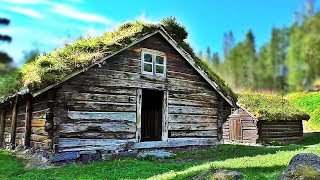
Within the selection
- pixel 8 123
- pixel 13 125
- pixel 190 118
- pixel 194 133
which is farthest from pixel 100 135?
pixel 8 123

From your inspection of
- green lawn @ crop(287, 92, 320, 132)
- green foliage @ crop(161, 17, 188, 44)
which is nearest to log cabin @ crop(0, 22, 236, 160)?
green foliage @ crop(161, 17, 188, 44)

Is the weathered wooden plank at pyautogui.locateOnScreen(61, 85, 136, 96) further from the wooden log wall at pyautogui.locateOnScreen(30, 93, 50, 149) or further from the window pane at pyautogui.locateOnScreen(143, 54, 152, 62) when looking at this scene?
the window pane at pyautogui.locateOnScreen(143, 54, 152, 62)

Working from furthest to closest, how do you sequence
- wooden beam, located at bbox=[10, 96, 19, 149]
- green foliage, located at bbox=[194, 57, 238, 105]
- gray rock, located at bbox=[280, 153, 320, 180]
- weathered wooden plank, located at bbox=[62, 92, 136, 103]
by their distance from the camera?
green foliage, located at bbox=[194, 57, 238, 105] < wooden beam, located at bbox=[10, 96, 19, 149] < weathered wooden plank, located at bbox=[62, 92, 136, 103] < gray rock, located at bbox=[280, 153, 320, 180]

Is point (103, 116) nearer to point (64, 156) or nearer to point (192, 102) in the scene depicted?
point (64, 156)

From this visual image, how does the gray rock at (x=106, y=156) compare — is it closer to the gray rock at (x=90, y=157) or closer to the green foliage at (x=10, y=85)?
the gray rock at (x=90, y=157)

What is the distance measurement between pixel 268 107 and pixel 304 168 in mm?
24882

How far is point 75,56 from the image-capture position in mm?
14234

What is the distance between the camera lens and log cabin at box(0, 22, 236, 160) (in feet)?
45.7

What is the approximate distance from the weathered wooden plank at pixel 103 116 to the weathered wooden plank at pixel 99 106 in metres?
0.17

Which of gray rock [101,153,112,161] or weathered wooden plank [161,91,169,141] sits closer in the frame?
gray rock [101,153,112,161]

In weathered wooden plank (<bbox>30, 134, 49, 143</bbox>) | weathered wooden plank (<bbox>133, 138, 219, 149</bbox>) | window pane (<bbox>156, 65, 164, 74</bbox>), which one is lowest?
weathered wooden plank (<bbox>133, 138, 219, 149</bbox>)

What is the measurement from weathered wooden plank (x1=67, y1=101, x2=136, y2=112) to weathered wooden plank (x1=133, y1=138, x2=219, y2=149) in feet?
5.68

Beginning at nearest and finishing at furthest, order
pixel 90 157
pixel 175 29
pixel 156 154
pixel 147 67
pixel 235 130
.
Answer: pixel 90 157 < pixel 156 154 < pixel 147 67 < pixel 175 29 < pixel 235 130

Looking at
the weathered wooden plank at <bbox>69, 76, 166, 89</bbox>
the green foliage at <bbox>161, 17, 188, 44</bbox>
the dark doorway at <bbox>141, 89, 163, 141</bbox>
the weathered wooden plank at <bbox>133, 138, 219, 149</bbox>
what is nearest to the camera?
the weathered wooden plank at <bbox>69, 76, 166, 89</bbox>
